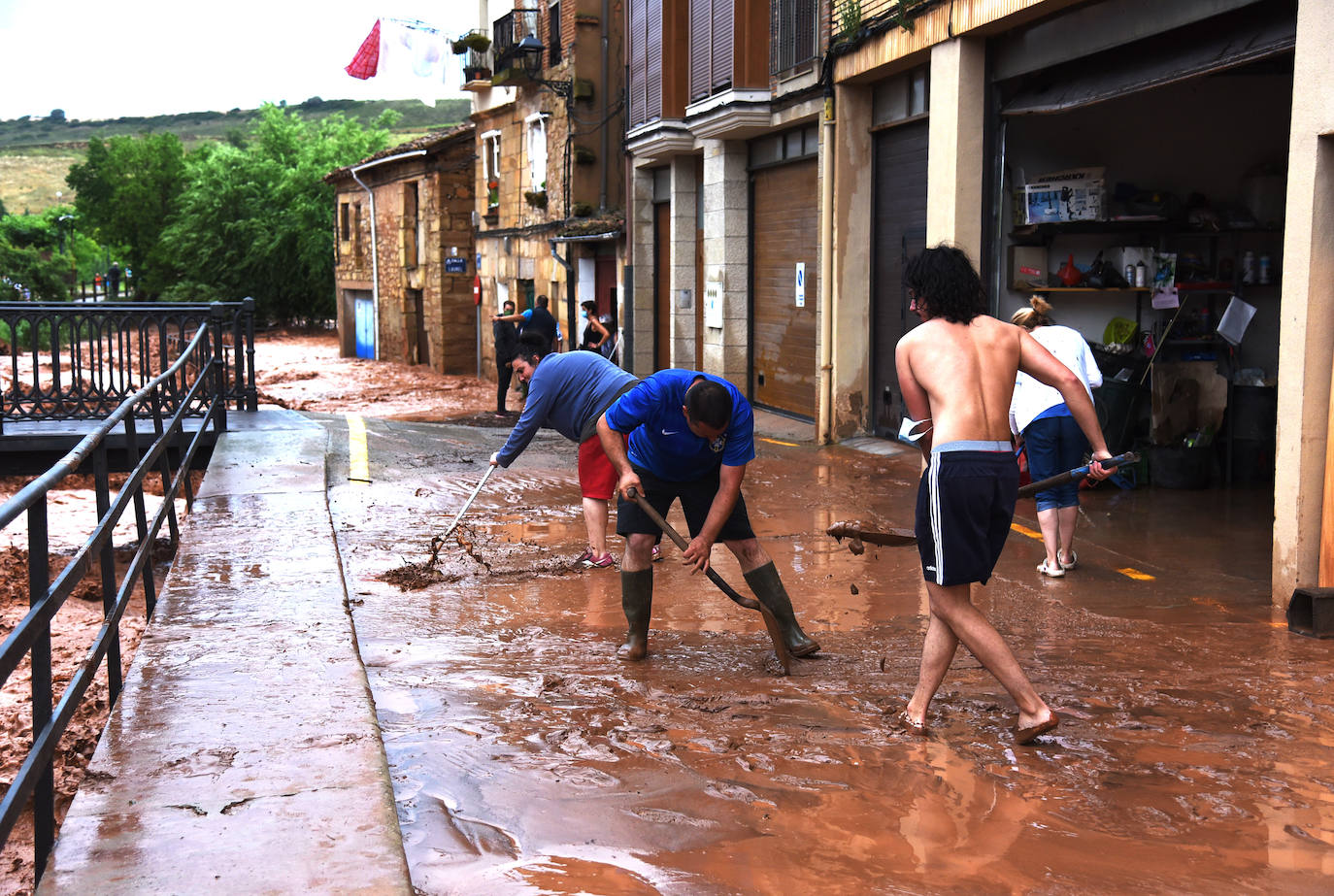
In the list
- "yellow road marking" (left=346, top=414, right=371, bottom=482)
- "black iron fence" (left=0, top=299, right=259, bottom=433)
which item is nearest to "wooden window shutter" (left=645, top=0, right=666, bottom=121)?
"yellow road marking" (left=346, top=414, right=371, bottom=482)

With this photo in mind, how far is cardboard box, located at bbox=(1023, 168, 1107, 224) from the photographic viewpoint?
34.7ft

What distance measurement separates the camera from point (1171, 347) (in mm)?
10570

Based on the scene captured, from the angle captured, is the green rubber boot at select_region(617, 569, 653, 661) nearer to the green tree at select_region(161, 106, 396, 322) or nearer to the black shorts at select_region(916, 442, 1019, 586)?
the black shorts at select_region(916, 442, 1019, 586)

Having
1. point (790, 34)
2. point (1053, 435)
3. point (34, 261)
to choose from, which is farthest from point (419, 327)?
point (1053, 435)

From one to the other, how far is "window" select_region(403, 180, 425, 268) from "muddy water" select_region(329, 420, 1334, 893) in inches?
1075

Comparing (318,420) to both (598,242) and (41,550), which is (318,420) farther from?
(598,242)

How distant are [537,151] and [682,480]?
21712mm

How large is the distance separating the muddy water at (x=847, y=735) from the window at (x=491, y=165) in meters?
22.6

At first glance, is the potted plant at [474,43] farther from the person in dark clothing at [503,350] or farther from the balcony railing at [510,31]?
the person in dark clothing at [503,350]

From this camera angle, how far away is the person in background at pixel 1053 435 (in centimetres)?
730

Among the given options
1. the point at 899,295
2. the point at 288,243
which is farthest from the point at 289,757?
the point at 288,243

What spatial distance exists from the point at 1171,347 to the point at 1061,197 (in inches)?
62.2

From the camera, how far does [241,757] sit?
12.6ft

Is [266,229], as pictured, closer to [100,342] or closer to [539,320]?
[539,320]
